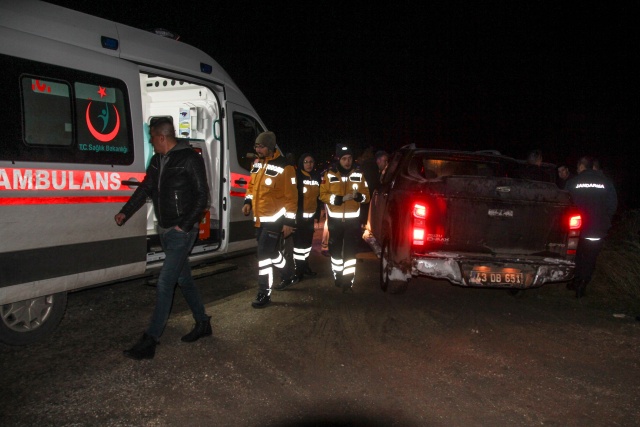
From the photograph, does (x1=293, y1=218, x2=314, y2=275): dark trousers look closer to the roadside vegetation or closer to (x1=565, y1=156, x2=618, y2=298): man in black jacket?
(x1=565, y1=156, x2=618, y2=298): man in black jacket

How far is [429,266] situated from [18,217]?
150 inches

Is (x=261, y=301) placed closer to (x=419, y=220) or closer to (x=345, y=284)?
(x=345, y=284)

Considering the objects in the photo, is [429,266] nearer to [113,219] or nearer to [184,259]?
[184,259]

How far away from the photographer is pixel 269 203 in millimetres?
5379

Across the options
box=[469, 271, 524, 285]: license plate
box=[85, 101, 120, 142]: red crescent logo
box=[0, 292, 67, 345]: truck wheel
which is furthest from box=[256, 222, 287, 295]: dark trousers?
box=[469, 271, 524, 285]: license plate

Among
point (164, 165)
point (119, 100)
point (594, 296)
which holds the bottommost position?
point (594, 296)

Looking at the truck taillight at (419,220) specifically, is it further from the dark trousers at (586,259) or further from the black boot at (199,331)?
the dark trousers at (586,259)

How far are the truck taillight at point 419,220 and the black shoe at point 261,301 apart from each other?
1.80 m

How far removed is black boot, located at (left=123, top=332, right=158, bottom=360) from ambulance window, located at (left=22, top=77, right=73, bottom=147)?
179 cm

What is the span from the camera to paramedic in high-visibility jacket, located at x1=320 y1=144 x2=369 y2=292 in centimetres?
621

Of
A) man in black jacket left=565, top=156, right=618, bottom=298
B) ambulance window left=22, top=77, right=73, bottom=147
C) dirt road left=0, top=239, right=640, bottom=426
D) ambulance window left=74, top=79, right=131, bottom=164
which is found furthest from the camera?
man in black jacket left=565, top=156, right=618, bottom=298

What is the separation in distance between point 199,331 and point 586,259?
16.5 ft

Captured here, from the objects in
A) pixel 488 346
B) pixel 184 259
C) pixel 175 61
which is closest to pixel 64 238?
pixel 184 259

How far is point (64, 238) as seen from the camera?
403 cm
